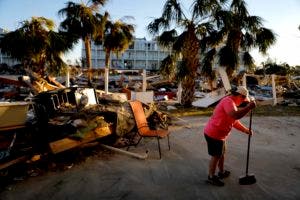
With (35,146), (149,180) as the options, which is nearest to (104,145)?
(35,146)

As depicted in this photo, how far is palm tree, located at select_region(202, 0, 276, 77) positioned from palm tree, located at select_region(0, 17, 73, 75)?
23.3 ft

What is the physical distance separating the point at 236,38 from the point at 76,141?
11.6m

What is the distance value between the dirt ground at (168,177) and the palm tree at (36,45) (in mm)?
6904

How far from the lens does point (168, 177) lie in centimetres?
552

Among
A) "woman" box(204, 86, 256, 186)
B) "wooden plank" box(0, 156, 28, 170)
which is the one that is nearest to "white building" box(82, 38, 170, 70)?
"wooden plank" box(0, 156, 28, 170)

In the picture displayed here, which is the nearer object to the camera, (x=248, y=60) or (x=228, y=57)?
(x=228, y=57)

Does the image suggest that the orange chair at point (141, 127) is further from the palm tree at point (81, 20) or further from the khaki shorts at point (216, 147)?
the palm tree at point (81, 20)

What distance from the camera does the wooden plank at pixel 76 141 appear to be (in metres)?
5.85

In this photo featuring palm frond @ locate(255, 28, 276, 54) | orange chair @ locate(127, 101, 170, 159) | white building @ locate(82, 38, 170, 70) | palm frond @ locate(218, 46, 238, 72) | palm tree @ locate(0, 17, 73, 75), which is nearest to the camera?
orange chair @ locate(127, 101, 170, 159)

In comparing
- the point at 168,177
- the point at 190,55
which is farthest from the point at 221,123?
Answer: the point at 190,55

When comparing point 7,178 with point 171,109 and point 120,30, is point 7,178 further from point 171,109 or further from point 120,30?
Result: point 120,30

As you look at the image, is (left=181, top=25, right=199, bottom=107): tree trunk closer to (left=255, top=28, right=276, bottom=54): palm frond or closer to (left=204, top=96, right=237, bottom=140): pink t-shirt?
(left=255, top=28, right=276, bottom=54): palm frond

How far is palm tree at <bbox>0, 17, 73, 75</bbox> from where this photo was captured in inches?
489

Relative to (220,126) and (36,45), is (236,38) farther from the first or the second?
(220,126)
